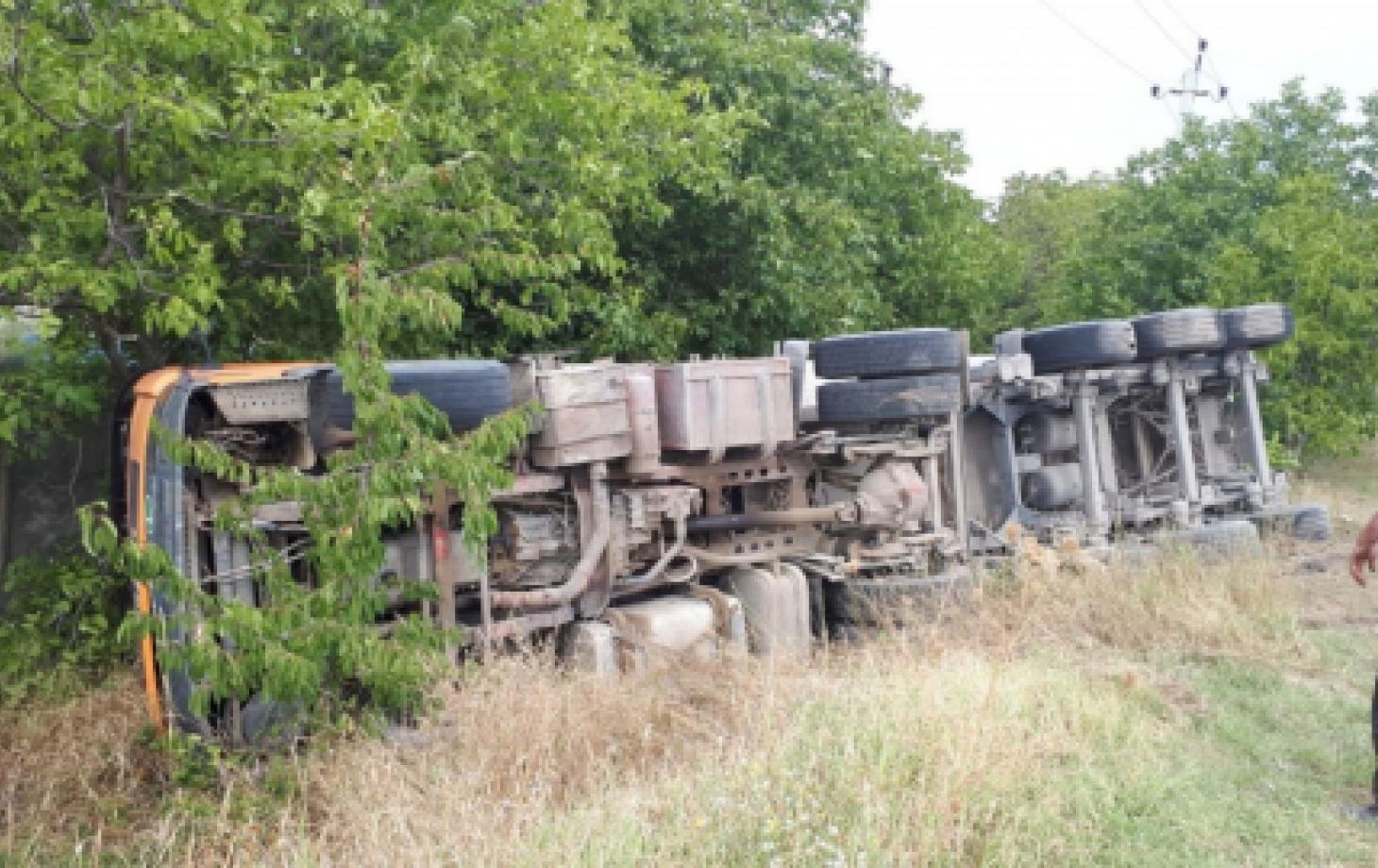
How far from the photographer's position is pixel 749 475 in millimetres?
7406

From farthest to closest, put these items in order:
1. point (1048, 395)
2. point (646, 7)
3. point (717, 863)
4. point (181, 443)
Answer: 1. point (646, 7)
2. point (1048, 395)
3. point (181, 443)
4. point (717, 863)

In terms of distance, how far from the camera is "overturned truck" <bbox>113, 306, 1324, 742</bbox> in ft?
16.5

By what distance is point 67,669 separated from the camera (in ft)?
19.2

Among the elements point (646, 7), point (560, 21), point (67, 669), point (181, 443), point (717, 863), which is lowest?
point (717, 863)

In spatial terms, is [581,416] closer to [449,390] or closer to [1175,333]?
[449,390]

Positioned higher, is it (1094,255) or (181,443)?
(1094,255)

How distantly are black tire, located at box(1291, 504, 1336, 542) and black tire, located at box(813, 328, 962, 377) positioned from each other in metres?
4.21

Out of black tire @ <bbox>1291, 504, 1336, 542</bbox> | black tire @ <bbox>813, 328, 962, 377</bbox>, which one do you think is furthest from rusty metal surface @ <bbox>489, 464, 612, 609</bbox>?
black tire @ <bbox>1291, 504, 1336, 542</bbox>

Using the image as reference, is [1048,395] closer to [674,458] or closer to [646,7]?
[674,458]

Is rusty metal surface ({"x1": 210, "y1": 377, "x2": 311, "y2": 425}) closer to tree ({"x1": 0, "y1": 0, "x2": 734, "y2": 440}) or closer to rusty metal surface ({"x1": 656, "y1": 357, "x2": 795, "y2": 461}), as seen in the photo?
tree ({"x1": 0, "y1": 0, "x2": 734, "y2": 440})

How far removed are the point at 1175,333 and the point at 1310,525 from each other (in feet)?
7.38

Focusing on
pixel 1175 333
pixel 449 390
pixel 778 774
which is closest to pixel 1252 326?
pixel 1175 333

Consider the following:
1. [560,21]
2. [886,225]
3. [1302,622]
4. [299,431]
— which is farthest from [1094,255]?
[299,431]

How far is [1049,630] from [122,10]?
18.4ft
